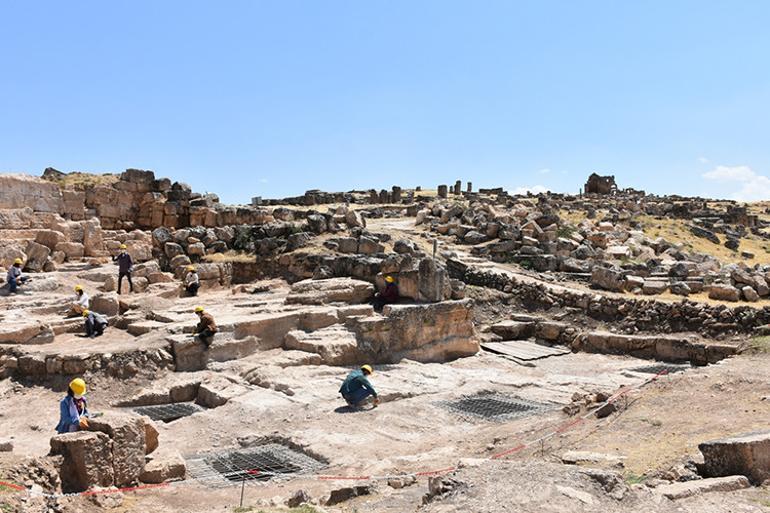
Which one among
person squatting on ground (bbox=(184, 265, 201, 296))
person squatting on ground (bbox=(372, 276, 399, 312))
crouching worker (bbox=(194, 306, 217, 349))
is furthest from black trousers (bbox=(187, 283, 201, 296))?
crouching worker (bbox=(194, 306, 217, 349))

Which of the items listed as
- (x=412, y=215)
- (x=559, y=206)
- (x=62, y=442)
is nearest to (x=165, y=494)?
(x=62, y=442)

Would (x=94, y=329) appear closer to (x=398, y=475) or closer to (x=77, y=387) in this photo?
(x=77, y=387)

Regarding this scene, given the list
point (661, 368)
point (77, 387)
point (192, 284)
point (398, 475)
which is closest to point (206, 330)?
point (77, 387)

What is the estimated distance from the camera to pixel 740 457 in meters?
5.68

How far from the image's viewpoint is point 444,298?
15.0 metres

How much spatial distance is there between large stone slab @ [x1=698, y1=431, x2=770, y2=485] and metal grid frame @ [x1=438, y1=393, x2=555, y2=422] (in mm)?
4181

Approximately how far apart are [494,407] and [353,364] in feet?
10.8

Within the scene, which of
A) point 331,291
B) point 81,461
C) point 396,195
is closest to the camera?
point 81,461

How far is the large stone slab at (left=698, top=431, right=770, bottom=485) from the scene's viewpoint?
18.4 ft

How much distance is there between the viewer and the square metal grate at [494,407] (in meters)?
10.1

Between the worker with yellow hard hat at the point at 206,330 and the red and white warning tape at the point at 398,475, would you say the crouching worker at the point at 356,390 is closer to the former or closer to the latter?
the red and white warning tape at the point at 398,475

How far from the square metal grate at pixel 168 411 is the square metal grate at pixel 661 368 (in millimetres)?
Answer: 8995

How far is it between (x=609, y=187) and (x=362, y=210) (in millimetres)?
26117

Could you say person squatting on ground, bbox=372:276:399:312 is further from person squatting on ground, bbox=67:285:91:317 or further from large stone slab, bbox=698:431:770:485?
large stone slab, bbox=698:431:770:485
